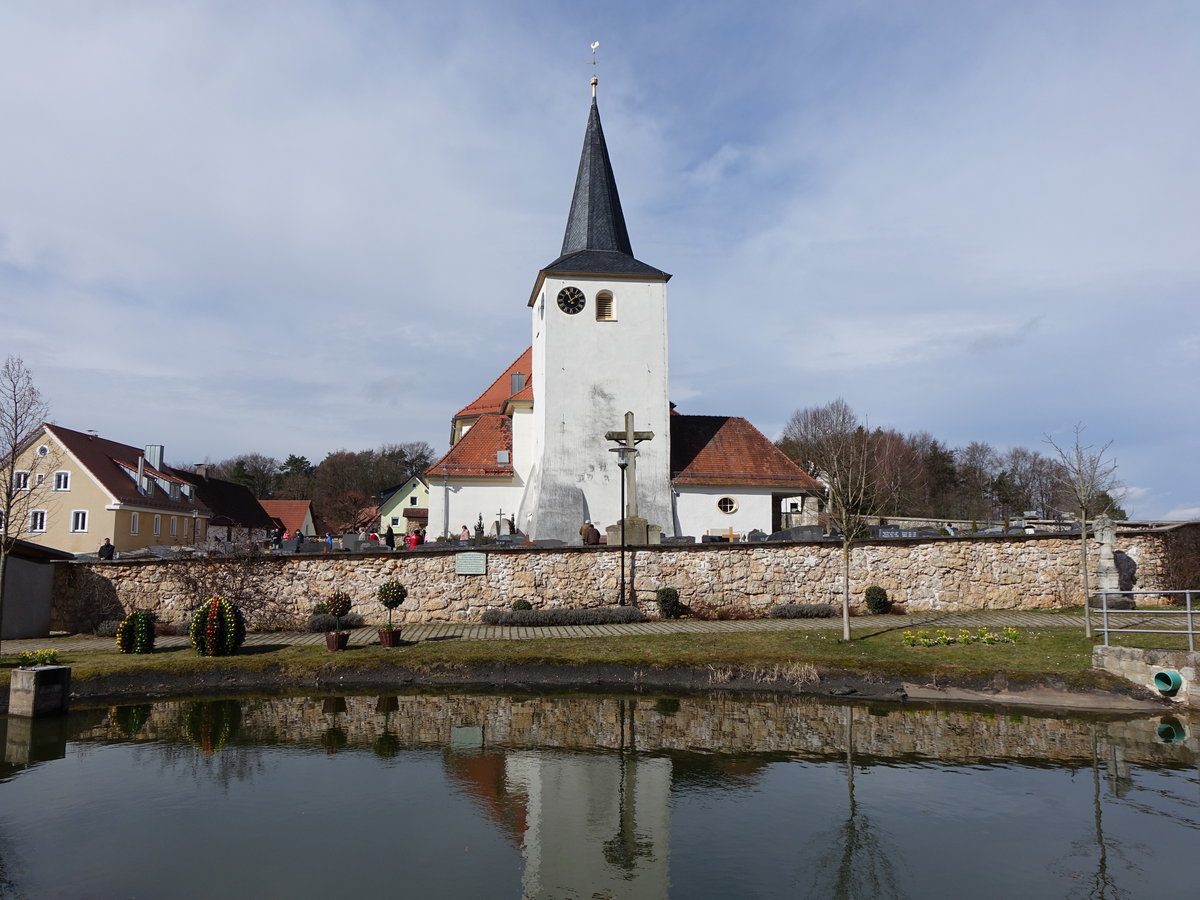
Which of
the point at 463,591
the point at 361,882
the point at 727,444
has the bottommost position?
the point at 361,882

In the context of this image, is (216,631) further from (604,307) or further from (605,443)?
(604,307)

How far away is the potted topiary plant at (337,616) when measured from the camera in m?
18.4

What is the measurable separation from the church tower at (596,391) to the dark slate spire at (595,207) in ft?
4.25

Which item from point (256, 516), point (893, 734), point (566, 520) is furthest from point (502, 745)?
point (256, 516)

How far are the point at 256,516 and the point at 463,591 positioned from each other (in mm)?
44258

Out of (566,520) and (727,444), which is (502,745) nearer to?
(566,520)

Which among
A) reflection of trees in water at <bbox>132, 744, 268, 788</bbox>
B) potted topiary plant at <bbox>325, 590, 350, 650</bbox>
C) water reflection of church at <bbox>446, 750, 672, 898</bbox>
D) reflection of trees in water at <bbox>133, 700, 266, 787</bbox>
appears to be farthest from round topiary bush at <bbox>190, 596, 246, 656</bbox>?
water reflection of church at <bbox>446, 750, 672, 898</bbox>

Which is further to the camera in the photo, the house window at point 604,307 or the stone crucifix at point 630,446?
the house window at point 604,307

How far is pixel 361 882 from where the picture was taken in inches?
294

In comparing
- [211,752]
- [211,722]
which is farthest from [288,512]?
[211,752]

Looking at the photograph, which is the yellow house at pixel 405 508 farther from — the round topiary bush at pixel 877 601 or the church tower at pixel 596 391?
the round topiary bush at pixel 877 601

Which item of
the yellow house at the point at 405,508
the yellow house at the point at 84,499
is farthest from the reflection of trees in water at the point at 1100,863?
the yellow house at the point at 405,508

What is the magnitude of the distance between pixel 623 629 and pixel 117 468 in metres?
35.7

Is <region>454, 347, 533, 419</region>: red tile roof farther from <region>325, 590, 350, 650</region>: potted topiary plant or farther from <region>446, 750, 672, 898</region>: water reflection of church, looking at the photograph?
<region>446, 750, 672, 898</region>: water reflection of church
